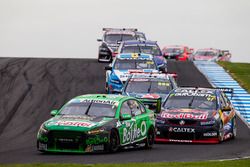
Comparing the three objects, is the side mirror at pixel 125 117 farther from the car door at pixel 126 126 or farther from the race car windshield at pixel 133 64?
the race car windshield at pixel 133 64

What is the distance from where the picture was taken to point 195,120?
66.0ft

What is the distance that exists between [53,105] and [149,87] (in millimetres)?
3905

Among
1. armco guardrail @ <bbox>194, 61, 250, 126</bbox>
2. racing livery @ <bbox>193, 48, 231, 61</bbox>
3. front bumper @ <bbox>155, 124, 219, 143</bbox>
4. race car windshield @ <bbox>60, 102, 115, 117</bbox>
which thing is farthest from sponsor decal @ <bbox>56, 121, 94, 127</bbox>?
racing livery @ <bbox>193, 48, 231, 61</bbox>

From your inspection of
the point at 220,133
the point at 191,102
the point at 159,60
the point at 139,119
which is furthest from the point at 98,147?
the point at 159,60

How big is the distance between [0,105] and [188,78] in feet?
37.4

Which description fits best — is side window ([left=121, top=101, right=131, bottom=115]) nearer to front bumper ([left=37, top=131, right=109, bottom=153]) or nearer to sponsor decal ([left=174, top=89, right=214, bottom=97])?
front bumper ([left=37, top=131, right=109, bottom=153])

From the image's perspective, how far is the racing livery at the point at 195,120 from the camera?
66.0 ft

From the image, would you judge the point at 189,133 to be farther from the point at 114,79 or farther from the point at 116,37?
the point at 116,37

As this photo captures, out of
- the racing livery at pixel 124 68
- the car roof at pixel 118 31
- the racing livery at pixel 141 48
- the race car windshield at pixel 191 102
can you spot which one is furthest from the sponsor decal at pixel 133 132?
the car roof at pixel 118 31

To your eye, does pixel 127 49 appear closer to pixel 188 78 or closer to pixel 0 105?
pixel 188 78

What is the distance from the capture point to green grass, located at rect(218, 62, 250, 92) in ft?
113

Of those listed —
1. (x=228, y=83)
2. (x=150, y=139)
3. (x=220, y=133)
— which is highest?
(x=150, y=139)

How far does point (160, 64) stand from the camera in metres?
32.6

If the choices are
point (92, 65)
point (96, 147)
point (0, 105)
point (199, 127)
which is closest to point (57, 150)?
point (96, 147)
